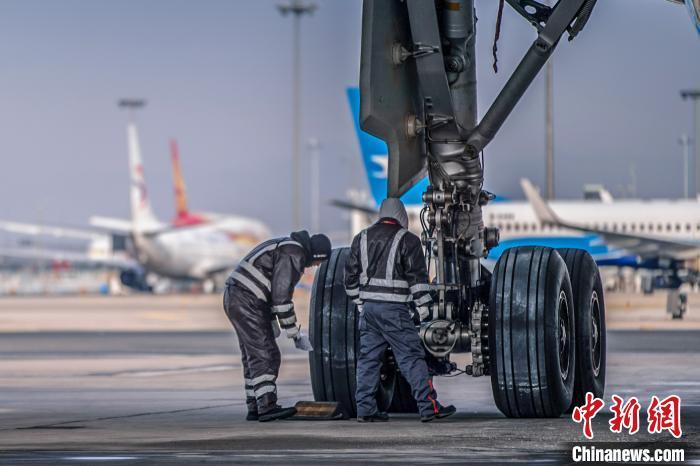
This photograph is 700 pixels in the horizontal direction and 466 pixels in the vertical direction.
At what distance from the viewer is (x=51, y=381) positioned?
1777 centimetres

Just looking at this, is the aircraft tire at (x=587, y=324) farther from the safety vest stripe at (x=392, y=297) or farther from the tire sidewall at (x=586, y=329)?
the safety vest stripe at (x=392, y=297)

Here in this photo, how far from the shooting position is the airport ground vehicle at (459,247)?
1195 cm

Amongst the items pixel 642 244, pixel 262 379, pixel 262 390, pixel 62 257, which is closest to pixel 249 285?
pixel 262 379

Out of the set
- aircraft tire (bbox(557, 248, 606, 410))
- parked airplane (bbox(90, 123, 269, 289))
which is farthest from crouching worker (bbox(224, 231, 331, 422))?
parked airplane (bbox(90, 123, 269, 289))

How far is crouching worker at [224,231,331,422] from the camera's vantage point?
12703 millimetres

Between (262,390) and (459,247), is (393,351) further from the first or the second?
(262,390)

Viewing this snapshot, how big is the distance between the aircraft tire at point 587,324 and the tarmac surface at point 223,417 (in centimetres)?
30

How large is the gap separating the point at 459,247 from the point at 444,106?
1.10 m

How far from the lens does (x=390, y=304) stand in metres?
12.2

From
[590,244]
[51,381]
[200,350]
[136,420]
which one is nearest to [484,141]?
[136,420]

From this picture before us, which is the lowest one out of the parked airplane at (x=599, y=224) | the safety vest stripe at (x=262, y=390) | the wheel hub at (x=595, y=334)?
the safety vest stripe at (x=262, y=390)

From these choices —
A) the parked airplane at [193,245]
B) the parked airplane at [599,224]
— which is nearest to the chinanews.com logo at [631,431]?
the parked airplane at [599,224]

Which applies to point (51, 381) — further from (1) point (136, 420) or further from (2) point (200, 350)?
(2) point (200, 350)

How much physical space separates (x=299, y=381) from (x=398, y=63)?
20.2 feet
